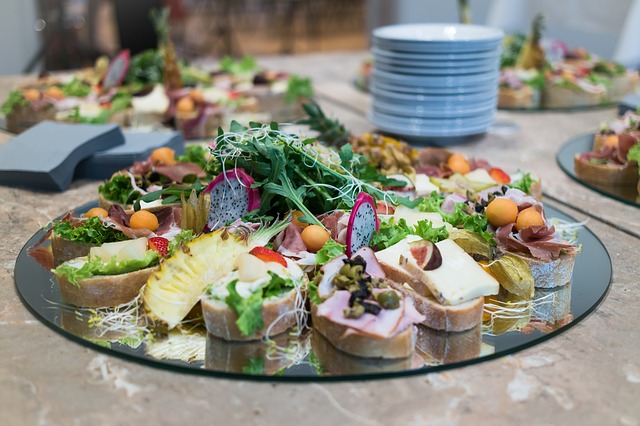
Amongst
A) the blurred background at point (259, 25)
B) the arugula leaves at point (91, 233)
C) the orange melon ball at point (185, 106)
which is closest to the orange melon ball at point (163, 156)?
the arugula leaves at point (91, 233)

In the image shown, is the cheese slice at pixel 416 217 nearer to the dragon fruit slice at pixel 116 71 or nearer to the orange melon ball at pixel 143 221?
the orange melon ball at pixel 143 221

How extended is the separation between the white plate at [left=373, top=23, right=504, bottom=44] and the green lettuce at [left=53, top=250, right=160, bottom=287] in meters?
1.31

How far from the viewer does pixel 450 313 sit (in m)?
1.29

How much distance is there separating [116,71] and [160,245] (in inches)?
73.1

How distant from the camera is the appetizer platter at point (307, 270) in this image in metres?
1.23

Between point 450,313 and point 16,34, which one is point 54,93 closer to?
point 450,313

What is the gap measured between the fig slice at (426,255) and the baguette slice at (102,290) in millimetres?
476

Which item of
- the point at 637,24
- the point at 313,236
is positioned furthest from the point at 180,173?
the point at 637,24

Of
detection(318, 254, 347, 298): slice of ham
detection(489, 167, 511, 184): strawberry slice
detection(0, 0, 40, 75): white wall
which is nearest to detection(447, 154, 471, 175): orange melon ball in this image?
detection(489, 167, 511, 184): strawberry slice

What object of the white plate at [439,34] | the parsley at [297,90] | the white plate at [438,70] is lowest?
the parsley at [297,90]

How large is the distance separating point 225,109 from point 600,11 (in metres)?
3.07

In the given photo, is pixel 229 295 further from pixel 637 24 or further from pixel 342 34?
pixel 342 34

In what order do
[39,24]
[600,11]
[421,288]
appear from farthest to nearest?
[39,24]
[600,11]
[421,288]

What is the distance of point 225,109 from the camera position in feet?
9.36
